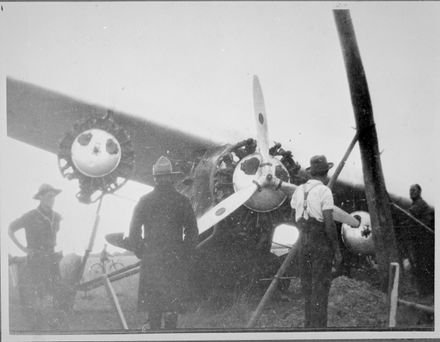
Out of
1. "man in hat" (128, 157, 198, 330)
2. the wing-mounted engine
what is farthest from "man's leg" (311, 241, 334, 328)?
the wing-mounted engine

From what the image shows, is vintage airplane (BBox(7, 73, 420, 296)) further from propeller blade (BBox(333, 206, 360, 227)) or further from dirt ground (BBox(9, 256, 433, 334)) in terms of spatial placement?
dirt ground (BBox(9, 256, 433, 334))

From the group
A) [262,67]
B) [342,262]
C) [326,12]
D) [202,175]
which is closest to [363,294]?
[342,262]

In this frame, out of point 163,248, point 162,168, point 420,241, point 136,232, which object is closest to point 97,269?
point 136,232

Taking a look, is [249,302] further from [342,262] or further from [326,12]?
[326,12]

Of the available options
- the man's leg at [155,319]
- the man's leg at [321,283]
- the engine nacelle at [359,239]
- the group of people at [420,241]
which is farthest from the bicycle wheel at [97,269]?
the group of people at [420,241]

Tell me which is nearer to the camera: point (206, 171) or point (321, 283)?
point (321, 283)

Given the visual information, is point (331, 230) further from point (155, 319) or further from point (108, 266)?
point (108, 266)
